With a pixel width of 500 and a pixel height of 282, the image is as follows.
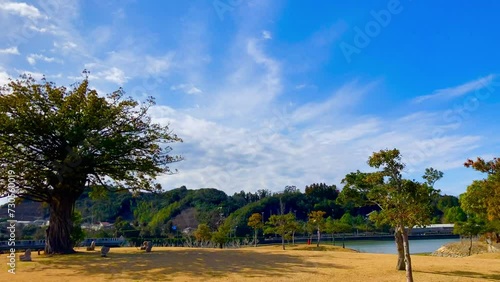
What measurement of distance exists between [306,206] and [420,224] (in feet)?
266

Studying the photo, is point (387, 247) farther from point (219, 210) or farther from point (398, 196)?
point (398, 196)

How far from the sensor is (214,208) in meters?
88.9

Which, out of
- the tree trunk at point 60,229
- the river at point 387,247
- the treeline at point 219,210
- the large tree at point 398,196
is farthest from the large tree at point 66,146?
the treeline at point 219,210

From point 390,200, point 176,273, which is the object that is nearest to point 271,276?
point 176,273

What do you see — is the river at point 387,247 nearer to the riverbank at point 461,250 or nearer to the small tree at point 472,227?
the riverbank at point 461,250

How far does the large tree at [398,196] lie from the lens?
14680 mm

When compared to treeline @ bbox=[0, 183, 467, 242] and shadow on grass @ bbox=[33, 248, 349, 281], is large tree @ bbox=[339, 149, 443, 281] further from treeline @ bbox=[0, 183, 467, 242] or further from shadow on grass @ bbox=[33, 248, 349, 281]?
treeline @ bbox=[0, 183, 467, 242]

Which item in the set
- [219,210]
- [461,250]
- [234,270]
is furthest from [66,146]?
[219,210]

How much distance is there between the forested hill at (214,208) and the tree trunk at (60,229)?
45.9 meters

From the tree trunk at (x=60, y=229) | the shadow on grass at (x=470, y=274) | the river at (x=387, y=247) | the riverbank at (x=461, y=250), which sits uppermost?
the tree trunk at (x=60, y=229)

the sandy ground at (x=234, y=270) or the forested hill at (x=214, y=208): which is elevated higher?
the forested hill at (x=214, y=208)

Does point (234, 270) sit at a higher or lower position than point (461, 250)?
higher

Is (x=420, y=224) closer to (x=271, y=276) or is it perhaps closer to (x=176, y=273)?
(x=271, y=276)

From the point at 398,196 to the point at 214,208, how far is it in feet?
250
